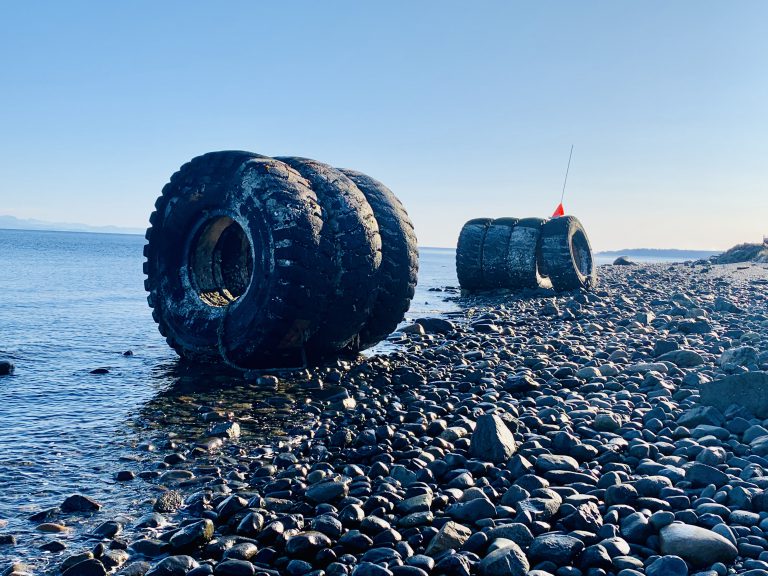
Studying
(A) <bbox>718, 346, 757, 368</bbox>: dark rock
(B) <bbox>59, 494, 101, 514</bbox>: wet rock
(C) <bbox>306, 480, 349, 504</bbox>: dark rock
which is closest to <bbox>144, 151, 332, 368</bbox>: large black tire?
(C) <bbox>306, 480, 349, 504</bbox>: dark rock

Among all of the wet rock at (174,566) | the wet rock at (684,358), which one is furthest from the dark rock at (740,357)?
the wet rock at (174,566)

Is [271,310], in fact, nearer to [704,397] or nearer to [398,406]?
[398,406]

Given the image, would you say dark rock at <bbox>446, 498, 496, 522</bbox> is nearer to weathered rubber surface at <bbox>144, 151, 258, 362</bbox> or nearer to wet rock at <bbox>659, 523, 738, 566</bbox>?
wet rock at <bbox>659, 523, 738, 566</bbox>

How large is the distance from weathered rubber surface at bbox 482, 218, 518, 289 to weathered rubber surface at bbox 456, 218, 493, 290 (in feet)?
0.35

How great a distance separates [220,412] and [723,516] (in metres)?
3.51

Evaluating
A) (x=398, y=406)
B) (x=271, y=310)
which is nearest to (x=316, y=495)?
(x=398, y=406)

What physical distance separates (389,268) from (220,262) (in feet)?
6.78

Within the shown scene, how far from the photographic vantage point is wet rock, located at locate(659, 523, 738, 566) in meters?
2.36

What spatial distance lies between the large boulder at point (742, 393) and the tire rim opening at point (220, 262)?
4.82 metres

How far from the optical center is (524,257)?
1431cm

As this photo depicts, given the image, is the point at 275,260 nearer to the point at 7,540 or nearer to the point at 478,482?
the point at 478,482

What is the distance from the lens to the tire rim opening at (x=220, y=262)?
6676 millimetres

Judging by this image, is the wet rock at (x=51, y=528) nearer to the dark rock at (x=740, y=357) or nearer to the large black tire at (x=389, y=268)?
the large black tire at (x=389, y=268)

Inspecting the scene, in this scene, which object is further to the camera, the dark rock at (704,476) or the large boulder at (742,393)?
the large boulder at (742,393)
